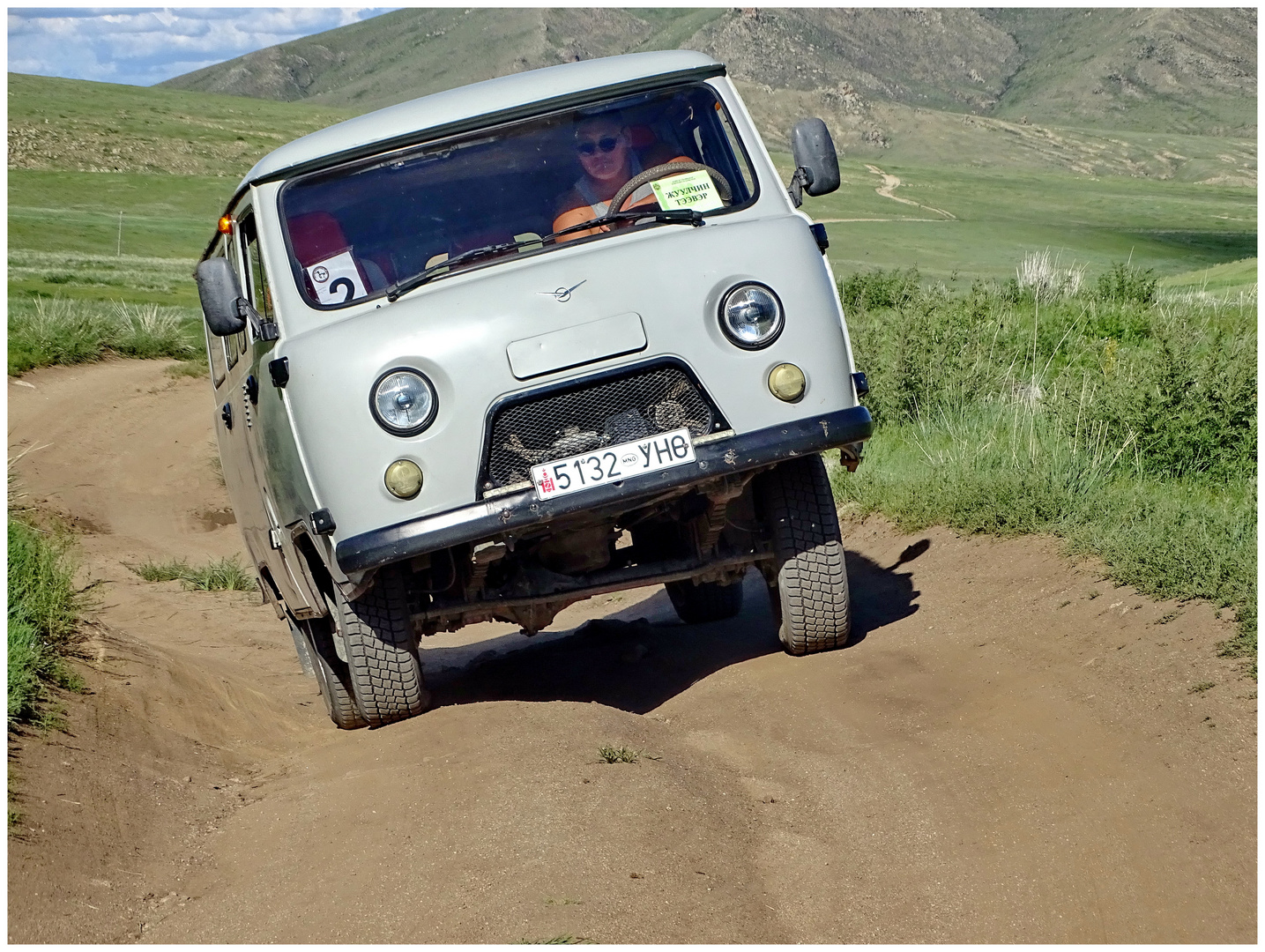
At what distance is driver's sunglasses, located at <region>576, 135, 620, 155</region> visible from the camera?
6.03 metres

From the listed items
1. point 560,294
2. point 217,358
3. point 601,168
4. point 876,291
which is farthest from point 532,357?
point 876,291

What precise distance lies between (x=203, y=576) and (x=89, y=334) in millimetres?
10115

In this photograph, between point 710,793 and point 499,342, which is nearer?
point 710,793

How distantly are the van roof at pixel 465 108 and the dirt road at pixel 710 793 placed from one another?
2.35 m

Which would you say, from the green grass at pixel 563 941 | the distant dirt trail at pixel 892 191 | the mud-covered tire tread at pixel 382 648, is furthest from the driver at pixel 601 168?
the distant dirt trail at pixel 892 191

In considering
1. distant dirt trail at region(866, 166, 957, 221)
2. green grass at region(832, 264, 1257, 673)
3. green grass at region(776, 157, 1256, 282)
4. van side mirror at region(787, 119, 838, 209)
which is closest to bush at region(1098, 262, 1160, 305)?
green grass at region(832, 264, 1257, 673)

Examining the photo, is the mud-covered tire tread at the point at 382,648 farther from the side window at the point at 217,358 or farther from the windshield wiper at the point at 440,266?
the side window at the point at 217,358

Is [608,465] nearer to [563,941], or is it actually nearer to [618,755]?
[618,755]

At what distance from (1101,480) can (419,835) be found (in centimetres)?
520

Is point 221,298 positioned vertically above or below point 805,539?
above

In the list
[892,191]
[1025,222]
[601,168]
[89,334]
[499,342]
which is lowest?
[1025,222]

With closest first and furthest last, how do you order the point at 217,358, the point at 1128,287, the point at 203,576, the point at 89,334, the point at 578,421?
the point at 578,421 < the point at 217,358 < the point at 203,576 < the point at 1128,287 < the point at 89,334

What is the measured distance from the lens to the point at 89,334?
2025 centimetres

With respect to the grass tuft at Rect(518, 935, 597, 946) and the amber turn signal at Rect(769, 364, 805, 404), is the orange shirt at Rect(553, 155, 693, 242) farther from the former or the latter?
the grass tuft at Rect(518, 935, 597, 946)
